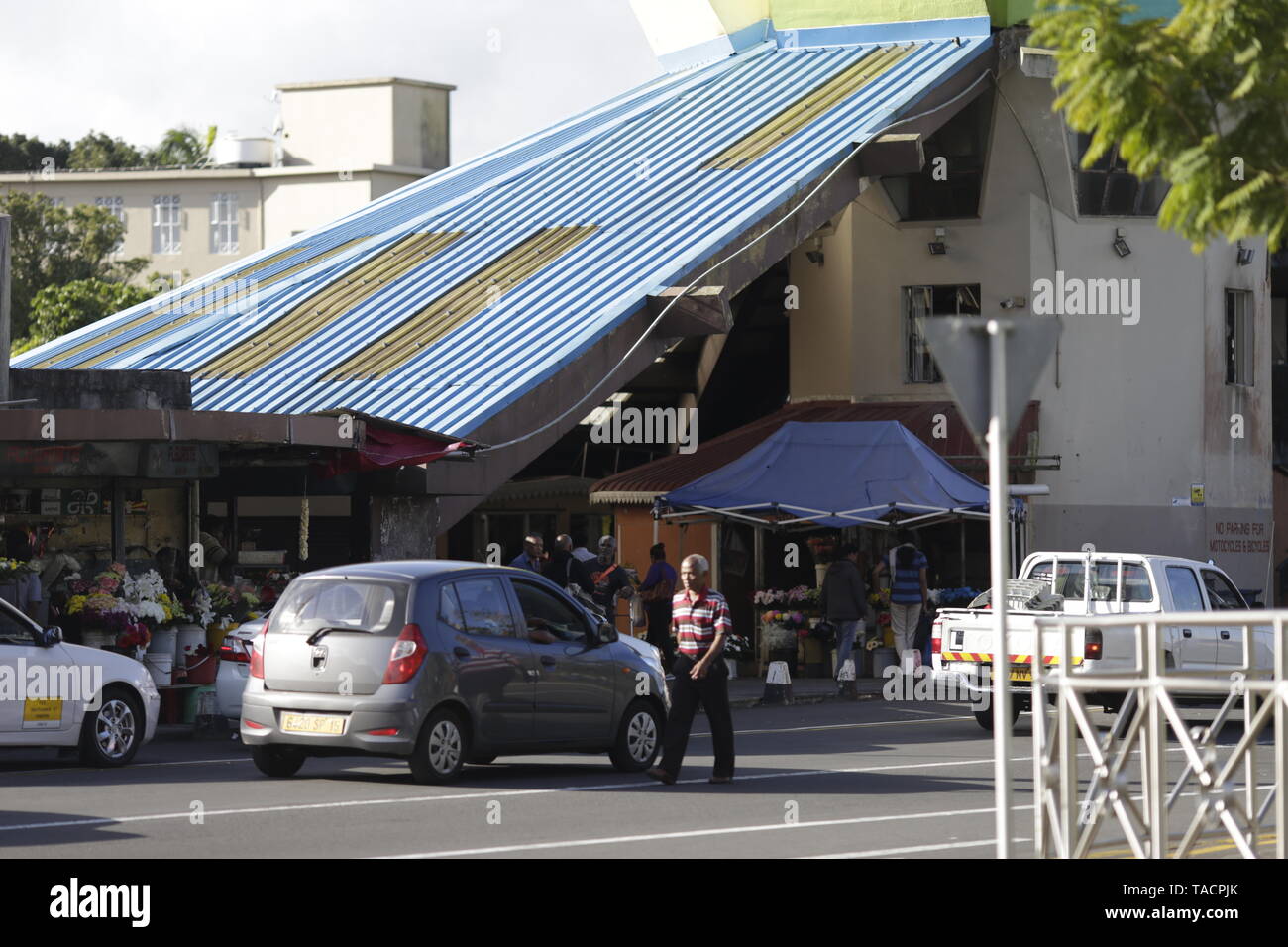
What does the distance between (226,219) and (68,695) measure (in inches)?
2565

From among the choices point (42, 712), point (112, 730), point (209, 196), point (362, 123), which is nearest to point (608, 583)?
point (112, 730)

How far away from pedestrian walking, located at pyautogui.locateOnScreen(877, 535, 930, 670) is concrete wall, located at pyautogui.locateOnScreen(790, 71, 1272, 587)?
20.5ft

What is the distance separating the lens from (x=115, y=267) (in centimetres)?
7150

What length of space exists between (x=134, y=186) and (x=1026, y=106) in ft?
180

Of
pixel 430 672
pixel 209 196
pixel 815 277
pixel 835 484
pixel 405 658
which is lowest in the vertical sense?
pixel 430 672

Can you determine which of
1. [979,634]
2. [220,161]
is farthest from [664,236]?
[220,161]

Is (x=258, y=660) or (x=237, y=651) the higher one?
(x=258, y=660)

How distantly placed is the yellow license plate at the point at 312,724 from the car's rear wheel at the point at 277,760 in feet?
2.00

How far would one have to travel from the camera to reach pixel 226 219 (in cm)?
7925

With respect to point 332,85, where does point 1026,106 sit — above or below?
below

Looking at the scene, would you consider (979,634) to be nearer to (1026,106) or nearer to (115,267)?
(1026,106)

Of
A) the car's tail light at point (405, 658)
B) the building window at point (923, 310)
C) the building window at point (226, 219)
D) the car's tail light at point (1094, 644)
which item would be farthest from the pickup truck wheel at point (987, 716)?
the building window at point (226, 219)

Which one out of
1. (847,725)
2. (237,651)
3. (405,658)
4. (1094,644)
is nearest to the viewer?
(405,658)

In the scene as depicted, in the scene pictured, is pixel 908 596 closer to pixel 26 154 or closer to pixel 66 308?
pixel 66 308
